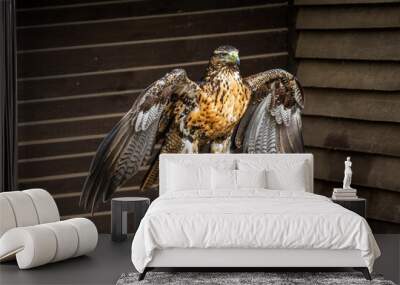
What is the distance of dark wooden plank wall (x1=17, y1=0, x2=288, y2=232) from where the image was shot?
25.7 ft

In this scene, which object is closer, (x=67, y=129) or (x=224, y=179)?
(x=224, y=179)

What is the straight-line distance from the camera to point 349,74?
771 centimetres

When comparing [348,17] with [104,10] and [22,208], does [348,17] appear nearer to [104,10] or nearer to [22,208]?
[104,10]

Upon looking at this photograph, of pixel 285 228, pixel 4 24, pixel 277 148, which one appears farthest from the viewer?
pixel 277 148

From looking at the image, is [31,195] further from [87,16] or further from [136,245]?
[87,16]

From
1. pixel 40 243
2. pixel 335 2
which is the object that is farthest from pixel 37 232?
pixel 335 2

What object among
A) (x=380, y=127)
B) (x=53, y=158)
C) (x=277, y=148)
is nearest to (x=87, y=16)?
(x=53, y=158)

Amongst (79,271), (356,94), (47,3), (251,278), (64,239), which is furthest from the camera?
(47,3)

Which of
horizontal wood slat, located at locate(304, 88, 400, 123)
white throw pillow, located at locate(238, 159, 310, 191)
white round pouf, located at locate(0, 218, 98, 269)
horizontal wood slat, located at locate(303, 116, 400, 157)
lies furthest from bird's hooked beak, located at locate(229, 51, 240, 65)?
white round pouf, located at locate(0, 218, 98, 269)

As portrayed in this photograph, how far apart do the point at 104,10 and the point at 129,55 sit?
473 mm

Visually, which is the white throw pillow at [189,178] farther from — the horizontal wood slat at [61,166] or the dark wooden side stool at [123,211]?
the horizontal wood slat at [61,166]

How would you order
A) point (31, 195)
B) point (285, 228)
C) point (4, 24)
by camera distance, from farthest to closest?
point (4, 24), point (31, 195), point (285, 228)

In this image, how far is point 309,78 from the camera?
7.98 meters

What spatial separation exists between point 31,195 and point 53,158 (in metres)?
1.55
